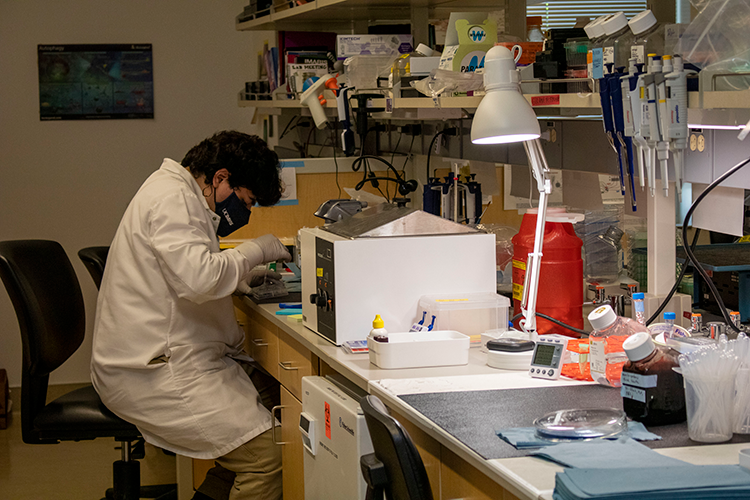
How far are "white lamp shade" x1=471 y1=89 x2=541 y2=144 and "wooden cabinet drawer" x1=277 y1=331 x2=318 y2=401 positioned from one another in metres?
0.82

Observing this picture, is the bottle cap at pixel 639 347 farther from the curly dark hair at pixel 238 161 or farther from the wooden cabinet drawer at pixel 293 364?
the curly dark hair at pixel 238 161

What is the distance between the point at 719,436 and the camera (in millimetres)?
1302

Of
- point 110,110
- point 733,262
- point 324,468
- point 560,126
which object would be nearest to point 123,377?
point 324,468

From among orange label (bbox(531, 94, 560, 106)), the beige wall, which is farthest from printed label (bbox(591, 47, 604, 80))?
the beige wall

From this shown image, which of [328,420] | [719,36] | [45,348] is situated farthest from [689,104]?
[45,348]

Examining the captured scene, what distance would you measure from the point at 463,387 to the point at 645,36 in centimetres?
77

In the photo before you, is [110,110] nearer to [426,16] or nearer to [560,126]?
[426,16]

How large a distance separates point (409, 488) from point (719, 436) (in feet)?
1.64

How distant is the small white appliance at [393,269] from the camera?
6.79ft

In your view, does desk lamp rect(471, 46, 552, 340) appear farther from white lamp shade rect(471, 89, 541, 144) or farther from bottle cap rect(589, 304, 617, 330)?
bottle cap rect(589, 304, 617, 330)

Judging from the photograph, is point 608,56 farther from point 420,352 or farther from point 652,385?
point 420,352

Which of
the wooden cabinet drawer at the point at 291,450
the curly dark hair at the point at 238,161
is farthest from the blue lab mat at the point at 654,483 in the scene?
the curly dark hair at the point at 238,161

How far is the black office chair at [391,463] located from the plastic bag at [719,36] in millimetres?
759

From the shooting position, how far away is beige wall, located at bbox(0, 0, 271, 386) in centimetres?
468
